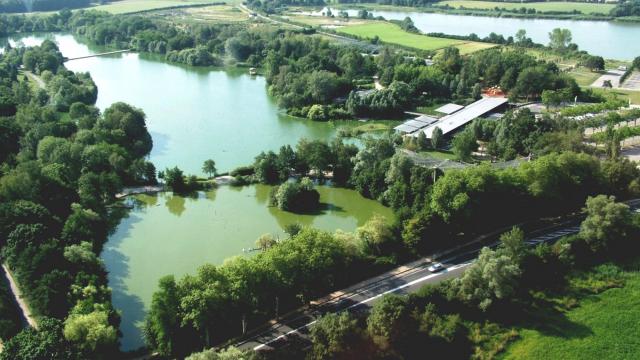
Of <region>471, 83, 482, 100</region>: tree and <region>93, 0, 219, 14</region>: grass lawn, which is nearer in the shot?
<region>471, 83, 482, 100</region>: tree

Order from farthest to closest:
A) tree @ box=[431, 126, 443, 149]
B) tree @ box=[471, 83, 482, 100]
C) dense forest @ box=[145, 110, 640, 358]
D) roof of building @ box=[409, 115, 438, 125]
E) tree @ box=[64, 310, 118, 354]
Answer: tree @ box=[471, 83, 482, 100]
roof of building @ box=[409, 115, 438, 125]
tree @ box=[431, 126, 443, 149]
dense forest @ box=[145, 110, 640, 358]
tree @ box=[64, 310, 118, 354]

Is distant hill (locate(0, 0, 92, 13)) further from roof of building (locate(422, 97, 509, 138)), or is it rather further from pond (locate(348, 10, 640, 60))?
roof of building (locate(422, 97, 509, 138))

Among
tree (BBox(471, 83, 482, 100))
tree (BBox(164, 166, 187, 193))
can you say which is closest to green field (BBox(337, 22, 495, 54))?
tree (BBox(471, 83, 482, 100))

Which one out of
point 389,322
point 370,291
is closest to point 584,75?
point 370,291

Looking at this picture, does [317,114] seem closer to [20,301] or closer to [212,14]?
[20,301]

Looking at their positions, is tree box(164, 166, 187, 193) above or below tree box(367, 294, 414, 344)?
above

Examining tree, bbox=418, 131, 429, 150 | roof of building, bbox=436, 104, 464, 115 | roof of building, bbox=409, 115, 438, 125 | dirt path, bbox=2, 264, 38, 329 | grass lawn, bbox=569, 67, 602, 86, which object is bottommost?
dirt path, bbox=2, 264, 38, 329
